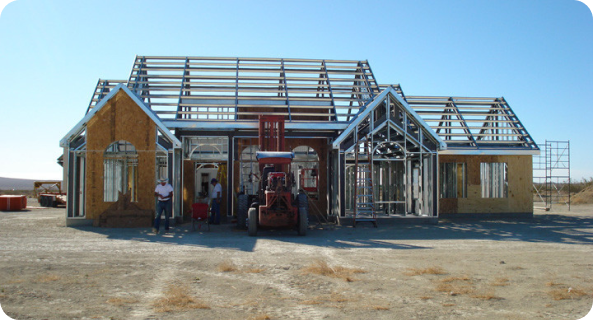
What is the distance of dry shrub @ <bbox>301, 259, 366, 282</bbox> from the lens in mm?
8430

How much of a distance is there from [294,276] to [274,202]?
5626 mm

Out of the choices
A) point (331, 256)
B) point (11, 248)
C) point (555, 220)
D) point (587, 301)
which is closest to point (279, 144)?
point (331, 256)

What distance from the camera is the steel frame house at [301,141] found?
16.7m

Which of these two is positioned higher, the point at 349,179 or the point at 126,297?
the point at 349,179

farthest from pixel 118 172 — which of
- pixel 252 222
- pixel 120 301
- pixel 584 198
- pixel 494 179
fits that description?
pixel 584 198

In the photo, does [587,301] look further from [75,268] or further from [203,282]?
[75,268]

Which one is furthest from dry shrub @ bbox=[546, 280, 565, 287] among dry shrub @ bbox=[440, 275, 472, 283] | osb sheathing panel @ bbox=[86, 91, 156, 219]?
osb sheathing panel @ bbox=[86, 91, 156, 219]

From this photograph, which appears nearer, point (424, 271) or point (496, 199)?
point (424, 271)

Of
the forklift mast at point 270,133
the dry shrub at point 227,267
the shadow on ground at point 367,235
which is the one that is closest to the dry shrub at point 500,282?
the shadow on ground at point 367,235

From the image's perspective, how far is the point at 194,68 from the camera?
69.5 ft

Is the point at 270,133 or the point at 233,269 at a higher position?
the point at 270,133

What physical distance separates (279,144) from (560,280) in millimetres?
10187

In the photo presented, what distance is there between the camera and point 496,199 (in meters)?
21.4

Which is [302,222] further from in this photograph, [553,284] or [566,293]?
[566,293]
